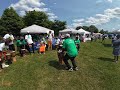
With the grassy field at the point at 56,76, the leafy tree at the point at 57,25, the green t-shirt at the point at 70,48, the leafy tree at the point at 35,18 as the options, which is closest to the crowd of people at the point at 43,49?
the green t-shirt at the point at 70,48

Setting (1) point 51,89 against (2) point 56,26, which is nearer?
(1) point 51,89

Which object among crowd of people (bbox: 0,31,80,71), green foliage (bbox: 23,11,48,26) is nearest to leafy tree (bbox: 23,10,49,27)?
green foliage (bbox: 23,11,48,26)

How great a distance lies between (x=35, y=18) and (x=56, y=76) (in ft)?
242

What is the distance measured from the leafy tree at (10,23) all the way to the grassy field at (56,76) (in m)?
56.0

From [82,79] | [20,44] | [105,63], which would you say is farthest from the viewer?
[20,44]

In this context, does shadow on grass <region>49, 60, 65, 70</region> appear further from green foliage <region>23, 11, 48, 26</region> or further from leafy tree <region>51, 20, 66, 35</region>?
leafy tree <region>51, 20, 66, 35</region>

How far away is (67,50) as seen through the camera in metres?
11.8

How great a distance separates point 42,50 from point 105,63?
17.8 feet

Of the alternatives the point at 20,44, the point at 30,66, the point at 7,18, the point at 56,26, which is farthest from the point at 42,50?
the point at 56,26

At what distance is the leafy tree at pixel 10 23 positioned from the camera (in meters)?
69.3

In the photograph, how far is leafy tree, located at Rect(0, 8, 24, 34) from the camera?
227 feet

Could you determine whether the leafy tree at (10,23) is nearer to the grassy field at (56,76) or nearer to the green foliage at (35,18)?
the green foliage at (35,18)

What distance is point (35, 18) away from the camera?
84.1 meters

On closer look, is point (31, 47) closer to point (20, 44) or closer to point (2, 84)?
point (20, 44)
